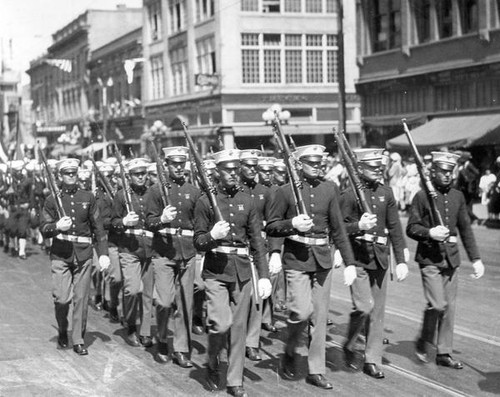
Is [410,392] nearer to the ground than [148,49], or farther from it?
nearer to the ground

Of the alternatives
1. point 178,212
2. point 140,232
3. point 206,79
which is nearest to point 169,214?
point 178,212

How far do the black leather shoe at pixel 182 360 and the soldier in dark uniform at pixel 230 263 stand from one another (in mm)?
969

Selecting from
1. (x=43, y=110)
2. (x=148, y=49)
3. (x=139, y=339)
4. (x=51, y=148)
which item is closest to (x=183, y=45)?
(x=148, y=49)

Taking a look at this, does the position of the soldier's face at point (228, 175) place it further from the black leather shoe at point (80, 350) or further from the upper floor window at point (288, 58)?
the upper floor window at point (288, 58)

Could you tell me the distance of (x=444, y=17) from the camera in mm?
32312

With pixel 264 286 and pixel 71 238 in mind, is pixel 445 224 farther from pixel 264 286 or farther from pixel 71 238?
pixel 71 238

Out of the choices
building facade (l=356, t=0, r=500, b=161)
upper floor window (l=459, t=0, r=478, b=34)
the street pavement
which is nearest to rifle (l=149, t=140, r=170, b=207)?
the street pavement

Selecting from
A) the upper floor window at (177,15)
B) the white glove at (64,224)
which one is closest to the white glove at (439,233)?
the white glove at (64,224)

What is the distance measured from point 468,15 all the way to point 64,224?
2413 centimetres

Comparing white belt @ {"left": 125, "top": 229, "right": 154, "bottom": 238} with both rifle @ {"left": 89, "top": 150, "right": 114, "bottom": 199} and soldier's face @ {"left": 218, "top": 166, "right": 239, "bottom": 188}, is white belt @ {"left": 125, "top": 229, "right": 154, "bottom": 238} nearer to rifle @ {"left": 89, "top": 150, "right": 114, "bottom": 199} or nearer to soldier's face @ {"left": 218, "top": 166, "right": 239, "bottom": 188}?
rifle @ {"left": 89, "top": 150, "right": 114, "bottom": 199}

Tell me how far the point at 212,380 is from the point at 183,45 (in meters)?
39.6

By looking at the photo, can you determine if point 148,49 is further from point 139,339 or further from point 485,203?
point 139,339

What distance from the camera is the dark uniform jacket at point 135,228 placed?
1070 cm

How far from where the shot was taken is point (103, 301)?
12875mm
